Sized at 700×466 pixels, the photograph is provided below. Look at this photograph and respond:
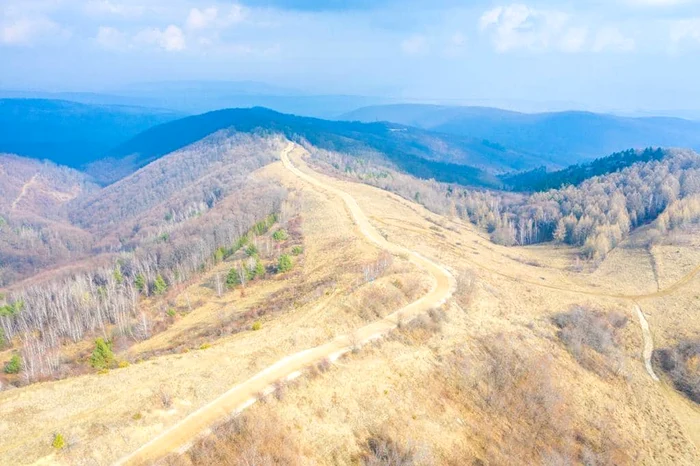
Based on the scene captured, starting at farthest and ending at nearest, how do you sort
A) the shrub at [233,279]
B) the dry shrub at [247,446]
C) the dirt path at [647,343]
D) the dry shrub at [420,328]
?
the shrub at [233,279]
the dirt path at [647,343]
the dry shrub at [420,328]
the dry shrub at [247,446]

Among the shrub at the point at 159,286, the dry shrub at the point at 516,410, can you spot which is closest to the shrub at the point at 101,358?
the shrub at the point at 159,286

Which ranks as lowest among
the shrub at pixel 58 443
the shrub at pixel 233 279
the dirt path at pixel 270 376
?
the shrub at pixel 233 279

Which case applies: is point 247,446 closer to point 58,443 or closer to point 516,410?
point 58,443

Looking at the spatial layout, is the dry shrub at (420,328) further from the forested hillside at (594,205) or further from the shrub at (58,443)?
the forested hillside at (594,205)

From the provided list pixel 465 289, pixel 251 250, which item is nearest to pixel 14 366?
pixel 251 250

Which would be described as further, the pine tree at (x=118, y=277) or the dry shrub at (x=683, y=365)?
the pine tree at (x=118, y=277)

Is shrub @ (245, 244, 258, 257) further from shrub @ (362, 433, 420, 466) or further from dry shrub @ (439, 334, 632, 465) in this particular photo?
shrub @ (362, 433, 420, 466)

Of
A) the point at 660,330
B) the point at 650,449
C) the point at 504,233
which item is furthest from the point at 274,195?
the point at 650,449
